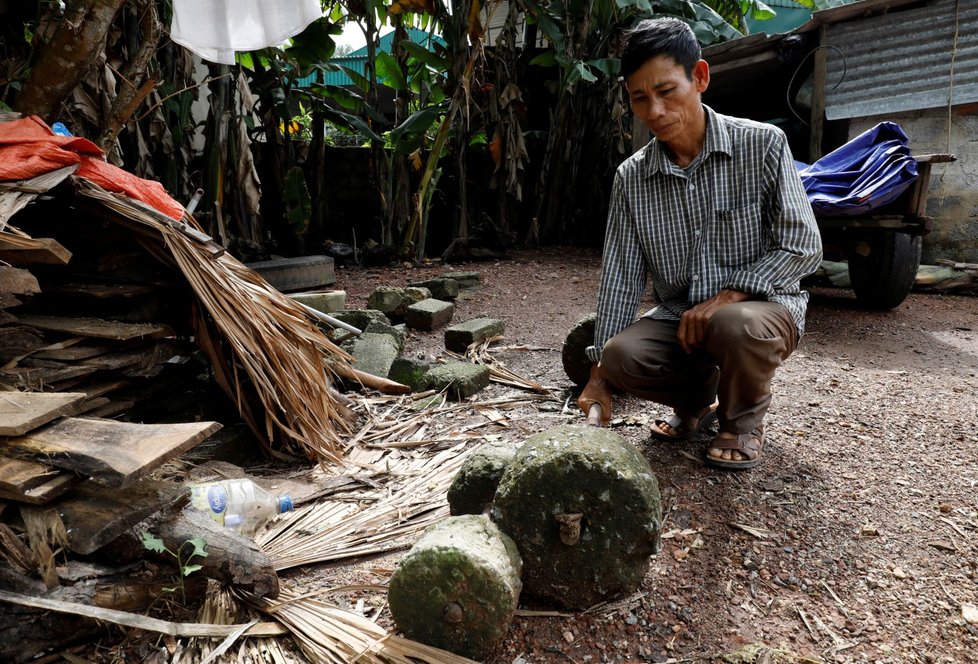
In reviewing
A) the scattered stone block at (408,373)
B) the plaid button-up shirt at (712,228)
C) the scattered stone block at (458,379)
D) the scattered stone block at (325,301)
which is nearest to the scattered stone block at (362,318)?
the scattered stone block at (325,301)

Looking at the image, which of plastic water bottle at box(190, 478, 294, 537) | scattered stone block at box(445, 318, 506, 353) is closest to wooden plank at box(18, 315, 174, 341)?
plastic water bottle at box(190, 478, 294, 537)

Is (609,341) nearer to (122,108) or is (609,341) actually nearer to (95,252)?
(95,252)

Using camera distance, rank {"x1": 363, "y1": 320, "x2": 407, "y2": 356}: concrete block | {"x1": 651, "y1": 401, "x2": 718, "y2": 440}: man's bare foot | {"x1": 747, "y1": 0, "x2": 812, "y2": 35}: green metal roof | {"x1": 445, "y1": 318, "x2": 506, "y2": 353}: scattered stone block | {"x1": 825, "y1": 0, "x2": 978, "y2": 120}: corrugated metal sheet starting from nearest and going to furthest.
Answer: {"x1": 651, "y1": 401, "x2": 718, "y2": 440}: man's bare foot, {"x1": 363, "y1": 320, "x2": 407, "y2": 356}: concrete block, {"x1": 445, "y1": 318, "x2": 506, "y2": 353}: scattered stone block, {"x1": 825, "y1": 0, "x2": 978, "y2": 120}: corrugated metal sheet, {"x1": 747, "y1": 0, "x2": 812, "y2": 35}: green metal roof

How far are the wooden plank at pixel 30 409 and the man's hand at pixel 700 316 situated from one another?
1.75 meters

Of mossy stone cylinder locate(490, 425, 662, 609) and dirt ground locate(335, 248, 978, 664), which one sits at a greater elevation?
mossy stone cylinder locate(490, 425, 662, 609)

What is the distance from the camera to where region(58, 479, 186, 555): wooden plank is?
1357 mm

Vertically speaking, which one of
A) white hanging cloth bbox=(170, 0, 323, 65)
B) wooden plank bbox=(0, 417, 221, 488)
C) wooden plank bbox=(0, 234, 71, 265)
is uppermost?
white hanging cloth bbox=(170, 0, 323, 65)

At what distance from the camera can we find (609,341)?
2287mm

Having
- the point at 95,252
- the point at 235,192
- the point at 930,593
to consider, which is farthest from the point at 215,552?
the point at 235,192

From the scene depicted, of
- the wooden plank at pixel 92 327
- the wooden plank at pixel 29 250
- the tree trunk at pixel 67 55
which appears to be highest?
the tree trunk at pixel 67 55

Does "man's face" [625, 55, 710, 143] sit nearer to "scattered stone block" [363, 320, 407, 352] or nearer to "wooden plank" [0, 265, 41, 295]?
"wooden plank" [0, 265, 41, 295]

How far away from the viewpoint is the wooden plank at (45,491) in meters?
1.32

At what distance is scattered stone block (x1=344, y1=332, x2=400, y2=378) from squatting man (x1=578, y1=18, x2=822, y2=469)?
1506 millimetres

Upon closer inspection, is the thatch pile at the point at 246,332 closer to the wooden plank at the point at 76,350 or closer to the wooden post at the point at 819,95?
the wooden plank at the point at 76,350
